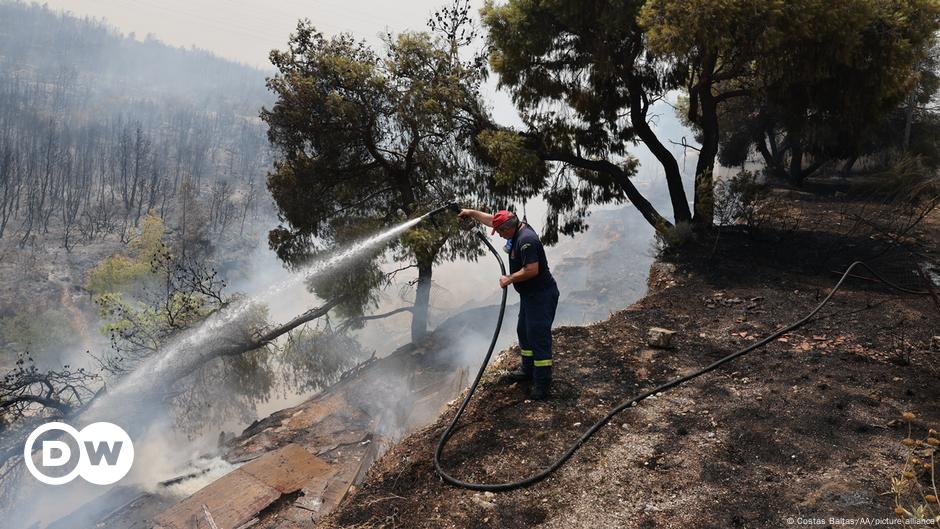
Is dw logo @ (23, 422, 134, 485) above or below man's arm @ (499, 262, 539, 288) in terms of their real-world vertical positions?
below

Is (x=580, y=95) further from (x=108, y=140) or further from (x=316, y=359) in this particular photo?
(x=108, y=140)

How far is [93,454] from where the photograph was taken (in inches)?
459

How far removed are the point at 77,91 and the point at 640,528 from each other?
118 m

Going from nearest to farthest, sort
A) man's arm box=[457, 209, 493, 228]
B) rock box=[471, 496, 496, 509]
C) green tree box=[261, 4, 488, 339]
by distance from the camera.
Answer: rock box=[471, 496, 496, 509]
man's arm box=[457, 209, 493, 228]
green tree box=[261, 4, 488, 339]

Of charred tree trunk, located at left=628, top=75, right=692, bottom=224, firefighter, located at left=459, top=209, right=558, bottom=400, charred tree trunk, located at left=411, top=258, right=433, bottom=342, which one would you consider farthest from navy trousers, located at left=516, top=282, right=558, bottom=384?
charred tree trunk, located at left=411, top=258, right=433, bottom=342

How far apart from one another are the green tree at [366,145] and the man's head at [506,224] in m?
7.40

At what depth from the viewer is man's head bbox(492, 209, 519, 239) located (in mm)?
5016

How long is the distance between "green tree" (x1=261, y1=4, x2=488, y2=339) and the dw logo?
555 centimetres

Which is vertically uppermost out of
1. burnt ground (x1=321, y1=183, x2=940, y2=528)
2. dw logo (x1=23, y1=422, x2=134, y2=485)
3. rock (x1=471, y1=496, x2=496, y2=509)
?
burnt ground (x1=321, y1=183, x2=940, y2=528)

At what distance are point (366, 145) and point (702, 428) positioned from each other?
1177 centimetres

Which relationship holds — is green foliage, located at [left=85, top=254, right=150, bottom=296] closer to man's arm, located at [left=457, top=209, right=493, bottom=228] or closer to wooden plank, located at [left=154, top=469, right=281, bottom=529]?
wooden plank, located at [left=154, top=469, right=281, bottom=529]

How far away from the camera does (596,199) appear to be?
498 inches

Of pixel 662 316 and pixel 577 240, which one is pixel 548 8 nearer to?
pixel 662 316

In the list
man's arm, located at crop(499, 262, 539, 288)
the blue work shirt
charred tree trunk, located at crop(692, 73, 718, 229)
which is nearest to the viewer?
man's arm, located at crop(499, 262, 539, 288)
